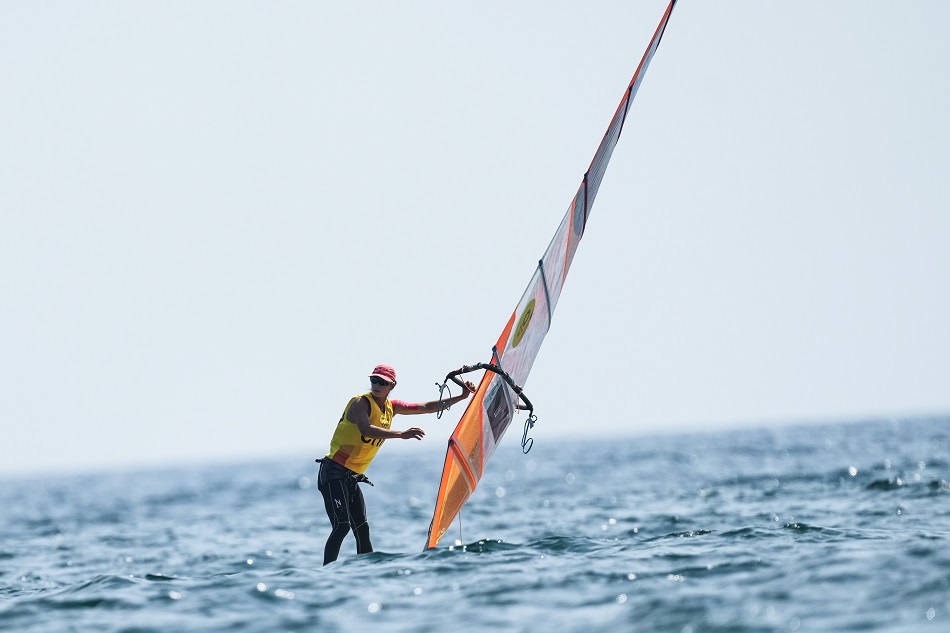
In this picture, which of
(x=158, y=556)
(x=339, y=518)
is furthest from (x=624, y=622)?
(x=158, y=556)

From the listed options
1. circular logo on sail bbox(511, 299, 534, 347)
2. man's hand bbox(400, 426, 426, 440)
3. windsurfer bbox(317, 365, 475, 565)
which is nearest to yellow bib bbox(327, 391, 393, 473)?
windsurfer bbox(317, 365, 475, 565)

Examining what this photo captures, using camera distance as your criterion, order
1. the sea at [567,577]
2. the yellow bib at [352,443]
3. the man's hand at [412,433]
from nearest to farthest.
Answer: the sea at [567,577] < the man's hand at [412,433] < the yellow bib at [352,443]

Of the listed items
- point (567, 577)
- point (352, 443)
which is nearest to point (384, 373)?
point (352, 443)

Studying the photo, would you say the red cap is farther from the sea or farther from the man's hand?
the sea

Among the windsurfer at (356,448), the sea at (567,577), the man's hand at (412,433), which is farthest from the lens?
the windsurfer at (356,448)

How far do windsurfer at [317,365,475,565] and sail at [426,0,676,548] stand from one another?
425mm

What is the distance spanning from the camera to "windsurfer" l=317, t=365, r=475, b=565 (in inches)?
436

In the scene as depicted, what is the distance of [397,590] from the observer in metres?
9.47

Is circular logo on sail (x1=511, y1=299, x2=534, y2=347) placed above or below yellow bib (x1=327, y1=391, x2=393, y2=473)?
above

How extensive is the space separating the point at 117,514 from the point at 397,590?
26847 millimetres

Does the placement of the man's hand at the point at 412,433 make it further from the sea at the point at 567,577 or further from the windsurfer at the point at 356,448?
the sea at the point at 567,577

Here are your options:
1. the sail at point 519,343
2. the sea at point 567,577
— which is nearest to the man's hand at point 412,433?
the sail at point 519,343

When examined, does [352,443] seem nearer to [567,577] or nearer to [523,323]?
[523,323]

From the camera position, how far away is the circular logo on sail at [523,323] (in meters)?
10.8
